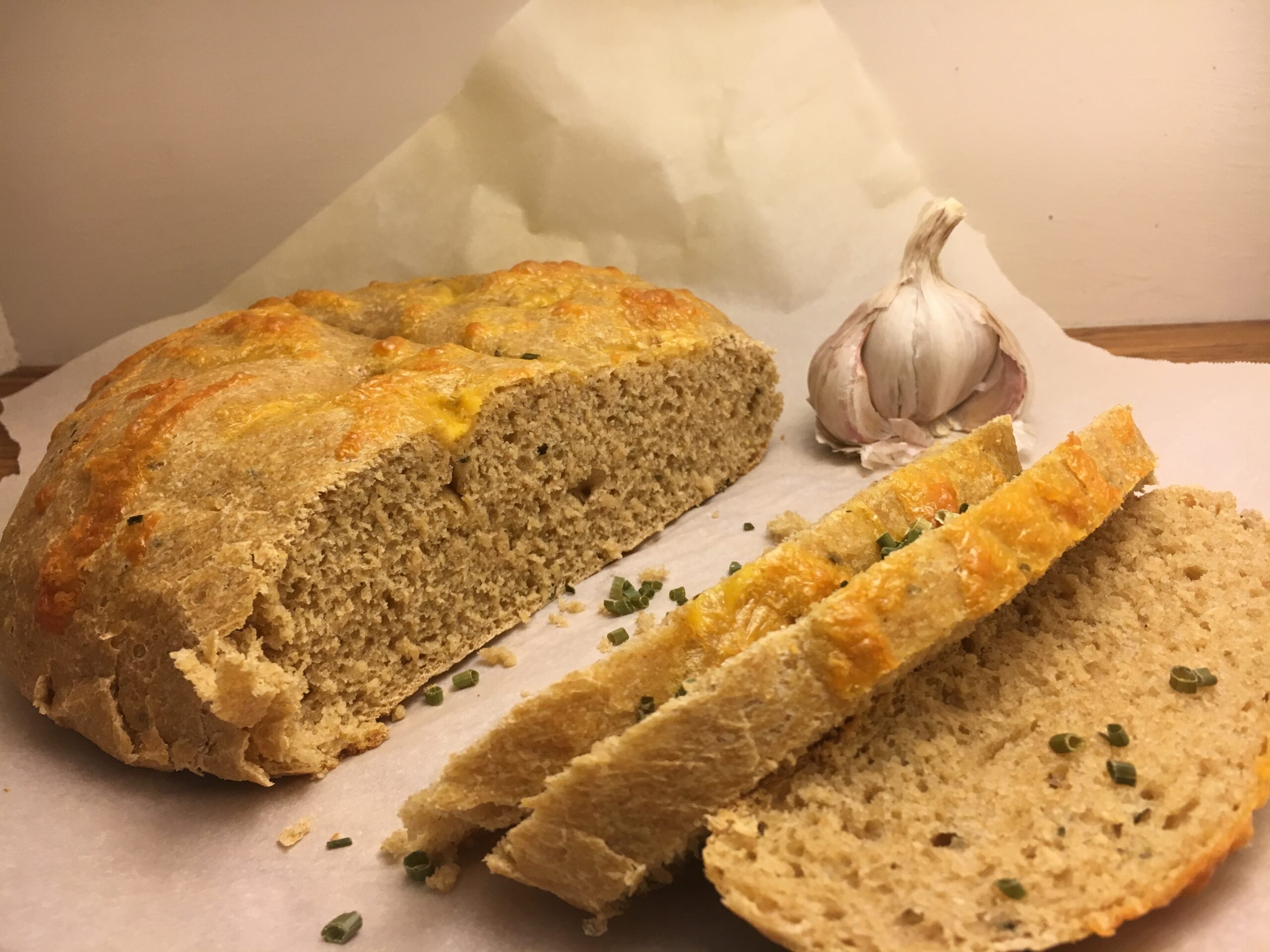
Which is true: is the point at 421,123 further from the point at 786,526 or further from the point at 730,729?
the point at 730,729

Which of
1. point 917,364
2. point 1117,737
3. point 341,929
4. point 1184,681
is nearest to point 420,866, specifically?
point 341,929

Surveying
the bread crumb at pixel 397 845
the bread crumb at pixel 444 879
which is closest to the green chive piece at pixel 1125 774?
the bread crumb at pixel 444 879

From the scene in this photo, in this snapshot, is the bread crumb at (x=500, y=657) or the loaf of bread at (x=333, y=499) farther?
the bread crumb at (x=500, y=657)

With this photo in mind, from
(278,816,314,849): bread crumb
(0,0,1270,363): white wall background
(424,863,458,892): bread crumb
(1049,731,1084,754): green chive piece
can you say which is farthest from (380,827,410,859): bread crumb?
(0,0,1270,363): white wall background

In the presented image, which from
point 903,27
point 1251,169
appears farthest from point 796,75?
point 1251,169

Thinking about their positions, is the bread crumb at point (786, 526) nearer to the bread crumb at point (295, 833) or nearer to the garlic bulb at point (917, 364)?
the garlic bulb at point (917, 364)

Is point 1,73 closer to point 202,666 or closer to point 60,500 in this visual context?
point 60,500
